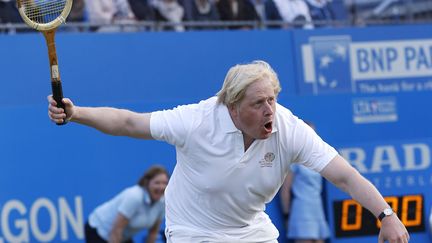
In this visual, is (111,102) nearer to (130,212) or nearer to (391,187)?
(130,212)

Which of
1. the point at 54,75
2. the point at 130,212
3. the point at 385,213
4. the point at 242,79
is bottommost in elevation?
the point at 130,212

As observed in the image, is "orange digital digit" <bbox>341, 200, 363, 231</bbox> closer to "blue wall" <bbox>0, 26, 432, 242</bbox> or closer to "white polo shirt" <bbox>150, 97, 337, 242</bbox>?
"blue wall" <bbox>0, 26, 432, 242</bbox>

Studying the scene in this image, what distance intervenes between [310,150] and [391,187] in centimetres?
556

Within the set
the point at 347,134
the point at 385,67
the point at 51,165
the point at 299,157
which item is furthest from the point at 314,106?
the point at 299,157

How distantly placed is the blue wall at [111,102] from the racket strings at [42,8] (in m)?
4.10

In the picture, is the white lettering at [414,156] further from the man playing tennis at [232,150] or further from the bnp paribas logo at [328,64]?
the man playing tennis at [232,150]

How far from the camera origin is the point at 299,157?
17.0ft

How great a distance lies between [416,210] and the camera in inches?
412

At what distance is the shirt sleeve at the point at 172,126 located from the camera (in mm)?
5141

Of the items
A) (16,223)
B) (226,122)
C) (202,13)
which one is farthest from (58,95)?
(202,13)

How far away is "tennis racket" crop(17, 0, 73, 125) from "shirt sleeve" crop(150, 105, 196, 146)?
495 mm

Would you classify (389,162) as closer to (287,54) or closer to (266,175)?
(287,54)

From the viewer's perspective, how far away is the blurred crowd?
10.7 m

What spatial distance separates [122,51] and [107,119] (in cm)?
566
